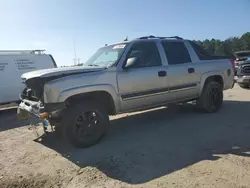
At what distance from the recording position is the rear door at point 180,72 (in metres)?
6.43

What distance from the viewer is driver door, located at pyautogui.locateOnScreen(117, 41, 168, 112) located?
18.5ft

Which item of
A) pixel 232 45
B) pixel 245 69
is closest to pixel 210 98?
pixel 245 69

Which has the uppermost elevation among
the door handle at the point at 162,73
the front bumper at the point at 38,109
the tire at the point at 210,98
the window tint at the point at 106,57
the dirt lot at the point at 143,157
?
the window tint at the point at 106,57

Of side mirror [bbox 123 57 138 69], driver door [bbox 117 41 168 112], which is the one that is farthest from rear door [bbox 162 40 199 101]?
side mirror [bbox 123 57 138 69]

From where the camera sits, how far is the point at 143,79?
5852 mm

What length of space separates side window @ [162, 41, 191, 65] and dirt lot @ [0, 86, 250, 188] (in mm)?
1421

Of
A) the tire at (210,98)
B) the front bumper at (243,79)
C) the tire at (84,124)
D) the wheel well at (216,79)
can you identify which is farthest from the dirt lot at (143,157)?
the front bumper at (243,79)

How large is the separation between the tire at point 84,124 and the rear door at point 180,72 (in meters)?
1.94

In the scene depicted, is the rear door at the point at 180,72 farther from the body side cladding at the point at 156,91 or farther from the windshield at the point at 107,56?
the windshield at the point at 107,56

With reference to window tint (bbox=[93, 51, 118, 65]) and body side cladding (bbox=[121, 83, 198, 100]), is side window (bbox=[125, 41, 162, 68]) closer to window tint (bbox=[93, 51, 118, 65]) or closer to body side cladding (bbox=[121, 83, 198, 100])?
window tint (bbox=[93, 51, 118, 65])

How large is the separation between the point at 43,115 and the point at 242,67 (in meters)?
9.02

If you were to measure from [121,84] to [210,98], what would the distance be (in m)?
2.93

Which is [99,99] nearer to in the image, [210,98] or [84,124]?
[84,124]

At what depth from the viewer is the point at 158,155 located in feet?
14.8
